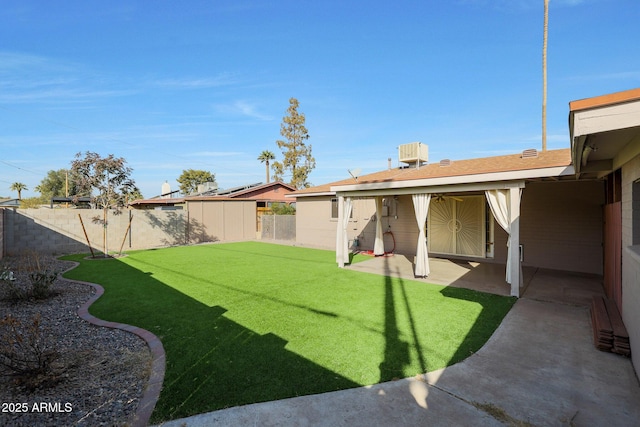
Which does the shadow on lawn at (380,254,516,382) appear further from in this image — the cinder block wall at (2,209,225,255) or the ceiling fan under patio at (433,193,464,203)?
the cinder block wall at (2,209,225,255)

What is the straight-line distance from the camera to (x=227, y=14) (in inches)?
426

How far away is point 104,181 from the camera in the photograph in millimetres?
12539

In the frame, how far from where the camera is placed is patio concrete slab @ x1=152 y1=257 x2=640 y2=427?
2.58 m

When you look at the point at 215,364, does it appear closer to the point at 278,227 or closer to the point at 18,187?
the point at 278,227

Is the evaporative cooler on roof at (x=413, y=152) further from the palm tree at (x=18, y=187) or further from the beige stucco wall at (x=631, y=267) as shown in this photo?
the palm tree at (x=18, y=187)

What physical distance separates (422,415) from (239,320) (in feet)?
10.7

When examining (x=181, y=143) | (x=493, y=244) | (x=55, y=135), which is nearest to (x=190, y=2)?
(x=493, y=244)

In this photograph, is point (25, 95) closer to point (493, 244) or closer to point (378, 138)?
point (378, 138)

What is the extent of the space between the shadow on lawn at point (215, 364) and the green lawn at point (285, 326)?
1cm

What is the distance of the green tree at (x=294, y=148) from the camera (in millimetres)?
30469

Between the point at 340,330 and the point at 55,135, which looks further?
the point at 55,135

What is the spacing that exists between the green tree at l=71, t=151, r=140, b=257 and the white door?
12.8 m

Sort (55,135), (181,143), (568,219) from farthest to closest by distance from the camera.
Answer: (181,143) < (55,135) < (568,219)

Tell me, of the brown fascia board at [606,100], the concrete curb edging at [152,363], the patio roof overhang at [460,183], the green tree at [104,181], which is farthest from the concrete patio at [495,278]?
the green tree at [104,181]
